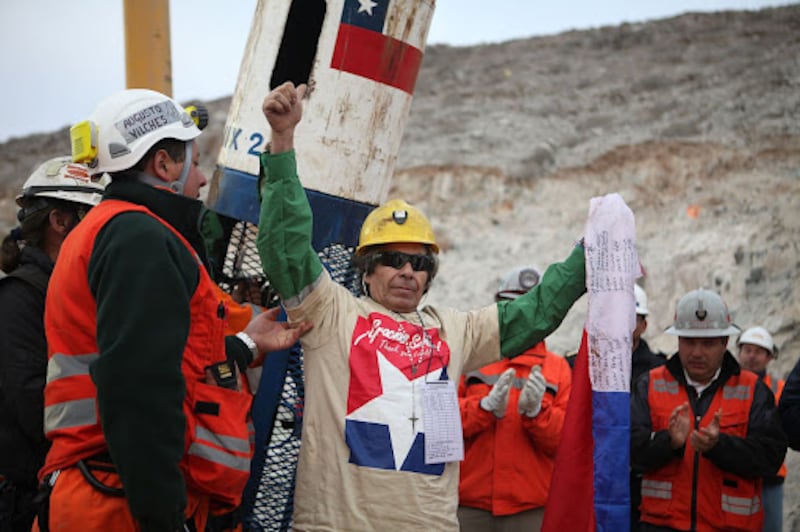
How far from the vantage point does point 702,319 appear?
5.65 meters

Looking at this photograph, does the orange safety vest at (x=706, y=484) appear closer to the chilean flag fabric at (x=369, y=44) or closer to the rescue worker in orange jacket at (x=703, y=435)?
the rescue worker in orange jacket at (x=703, y=435)

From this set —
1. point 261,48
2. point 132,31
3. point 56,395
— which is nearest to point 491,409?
point 261,48

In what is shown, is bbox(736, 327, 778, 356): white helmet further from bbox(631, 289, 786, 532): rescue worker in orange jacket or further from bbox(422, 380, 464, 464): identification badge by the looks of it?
bbox(422, 380, 464, 464): identification badge

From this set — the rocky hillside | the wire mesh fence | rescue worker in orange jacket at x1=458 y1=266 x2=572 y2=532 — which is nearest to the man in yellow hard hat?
the wire mesh fence

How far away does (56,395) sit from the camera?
3158mm

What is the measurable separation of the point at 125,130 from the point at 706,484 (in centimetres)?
379

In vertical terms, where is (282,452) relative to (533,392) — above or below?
below

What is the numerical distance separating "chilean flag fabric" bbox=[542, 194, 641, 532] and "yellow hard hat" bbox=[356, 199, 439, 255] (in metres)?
0.77

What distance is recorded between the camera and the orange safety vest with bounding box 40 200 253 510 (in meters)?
3.14

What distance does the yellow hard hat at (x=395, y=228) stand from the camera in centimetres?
416

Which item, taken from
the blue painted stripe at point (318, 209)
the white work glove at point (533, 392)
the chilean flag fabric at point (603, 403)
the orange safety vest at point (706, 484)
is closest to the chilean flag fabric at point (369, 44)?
the blue painted stripe at point (318, 209)

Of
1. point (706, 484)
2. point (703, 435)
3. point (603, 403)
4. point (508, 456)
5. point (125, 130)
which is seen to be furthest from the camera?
point (508, 456)

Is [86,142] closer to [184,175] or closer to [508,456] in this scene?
[184,175]

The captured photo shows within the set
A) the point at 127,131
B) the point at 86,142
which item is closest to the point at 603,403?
the point at 127,131
